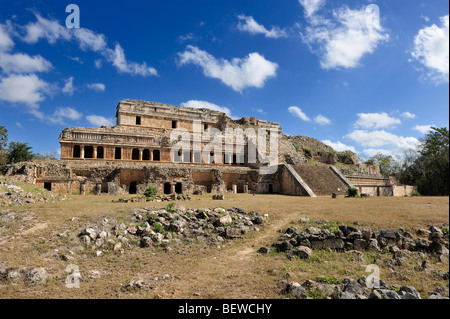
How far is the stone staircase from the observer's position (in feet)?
78.9

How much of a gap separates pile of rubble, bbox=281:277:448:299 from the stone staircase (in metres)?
18.7

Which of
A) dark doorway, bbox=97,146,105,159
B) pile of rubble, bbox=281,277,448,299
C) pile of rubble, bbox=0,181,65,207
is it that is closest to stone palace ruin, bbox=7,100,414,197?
dark doorway, bbox=97,146,105,159

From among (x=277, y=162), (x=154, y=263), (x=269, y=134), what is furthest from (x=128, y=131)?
(x=154, y=263)

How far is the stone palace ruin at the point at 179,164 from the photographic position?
72.3ft

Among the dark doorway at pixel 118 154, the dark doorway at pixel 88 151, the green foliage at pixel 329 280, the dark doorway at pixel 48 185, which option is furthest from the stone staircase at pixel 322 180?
the dark doorway at pixel 48 185

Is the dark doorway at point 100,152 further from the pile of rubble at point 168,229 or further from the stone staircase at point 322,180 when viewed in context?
the stone staircase at point 322,180

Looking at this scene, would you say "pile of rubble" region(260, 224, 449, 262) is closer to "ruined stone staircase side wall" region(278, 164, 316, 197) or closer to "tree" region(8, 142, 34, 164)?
"ruined stone staircase side wall" region(278, 164, 316, 197)

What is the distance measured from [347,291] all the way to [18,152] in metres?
39.5

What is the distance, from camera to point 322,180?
2598 cm

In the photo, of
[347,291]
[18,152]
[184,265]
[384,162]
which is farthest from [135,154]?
[384,162]

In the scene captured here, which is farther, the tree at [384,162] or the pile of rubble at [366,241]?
the tree at [384,162]

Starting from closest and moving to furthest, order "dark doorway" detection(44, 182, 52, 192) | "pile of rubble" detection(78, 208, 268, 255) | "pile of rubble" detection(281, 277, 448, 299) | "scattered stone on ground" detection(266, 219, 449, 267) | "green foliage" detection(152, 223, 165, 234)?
"pile of rubble" detection(281, 277, 448, 299) < "scattered stone on ground" detection(266, 219, 449, 267) < "pile of rubble" detection(78, 208, 268, 255) < "green foliage" detection(152, 223, 165, 234) < "dark doorway" detection(44, 182, 52, 192)

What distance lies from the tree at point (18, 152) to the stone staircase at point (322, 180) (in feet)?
110
